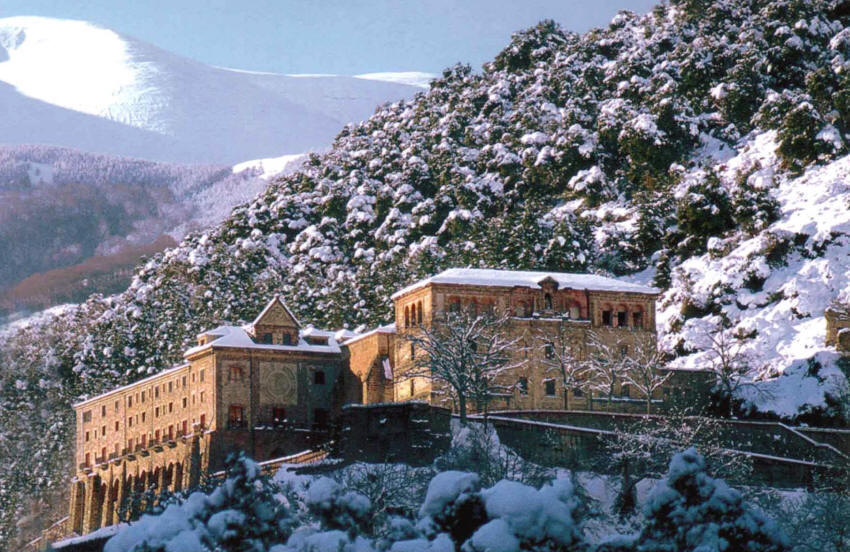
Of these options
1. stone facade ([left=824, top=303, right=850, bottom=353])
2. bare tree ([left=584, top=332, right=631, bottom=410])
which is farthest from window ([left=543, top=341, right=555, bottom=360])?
stone facade ([left=824, top=303, right=850, bottom=353])

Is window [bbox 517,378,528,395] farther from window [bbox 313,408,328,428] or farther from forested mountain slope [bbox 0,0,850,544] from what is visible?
window [bbox 313,408,328,428]

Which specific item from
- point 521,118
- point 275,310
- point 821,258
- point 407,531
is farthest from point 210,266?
point 407,531

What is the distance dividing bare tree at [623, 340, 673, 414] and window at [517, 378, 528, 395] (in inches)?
195

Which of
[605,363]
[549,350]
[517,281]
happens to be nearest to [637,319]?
[605,363]

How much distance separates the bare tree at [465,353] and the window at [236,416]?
975 cm

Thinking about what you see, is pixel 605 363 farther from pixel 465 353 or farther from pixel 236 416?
pixel 236 416

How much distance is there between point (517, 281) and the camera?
252 feet

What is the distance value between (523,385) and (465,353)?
7020 millimetres

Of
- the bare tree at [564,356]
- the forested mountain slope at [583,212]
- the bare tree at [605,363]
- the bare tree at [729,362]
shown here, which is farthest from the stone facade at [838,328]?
the bare tree at [564,356]

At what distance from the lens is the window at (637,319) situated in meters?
77.8

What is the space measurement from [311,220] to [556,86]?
26.0 metres

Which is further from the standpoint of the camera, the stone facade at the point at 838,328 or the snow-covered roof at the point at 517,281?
the stone facade at the point at 838,328

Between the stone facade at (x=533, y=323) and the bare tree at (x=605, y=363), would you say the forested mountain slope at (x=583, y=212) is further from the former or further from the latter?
the stone facade at (x=533, y=323)

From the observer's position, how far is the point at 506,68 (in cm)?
14888
